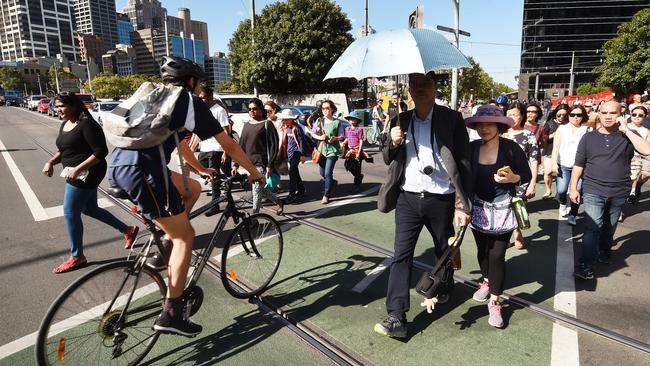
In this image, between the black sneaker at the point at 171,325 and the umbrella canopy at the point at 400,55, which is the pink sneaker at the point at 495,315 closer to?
the umbrella canopy at the point at 400,55

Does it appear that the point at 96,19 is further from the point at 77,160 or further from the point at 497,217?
the point at 497,217

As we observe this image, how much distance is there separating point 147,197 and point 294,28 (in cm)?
2448

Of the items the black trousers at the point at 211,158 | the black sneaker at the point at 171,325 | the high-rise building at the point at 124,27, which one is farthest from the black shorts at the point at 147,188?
the high-rise building at the point at 124,27

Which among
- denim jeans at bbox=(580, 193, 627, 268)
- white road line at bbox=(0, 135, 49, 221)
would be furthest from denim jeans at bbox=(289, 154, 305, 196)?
denim jeans at bbox=(580, 193, 627, 268)

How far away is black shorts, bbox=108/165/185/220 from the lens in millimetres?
2486

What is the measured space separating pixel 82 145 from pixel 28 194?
4726 millimetres

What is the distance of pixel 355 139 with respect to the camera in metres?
8.19

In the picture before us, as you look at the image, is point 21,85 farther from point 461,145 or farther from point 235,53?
point 461,145

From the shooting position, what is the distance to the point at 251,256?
12.6 ft

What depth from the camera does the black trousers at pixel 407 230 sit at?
3.00 meters

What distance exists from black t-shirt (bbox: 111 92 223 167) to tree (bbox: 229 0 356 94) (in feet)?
76.3

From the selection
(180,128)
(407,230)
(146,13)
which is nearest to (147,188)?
(180,128)

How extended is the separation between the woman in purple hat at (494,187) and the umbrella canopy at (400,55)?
557 mm

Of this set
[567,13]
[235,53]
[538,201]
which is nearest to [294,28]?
[235,53]
